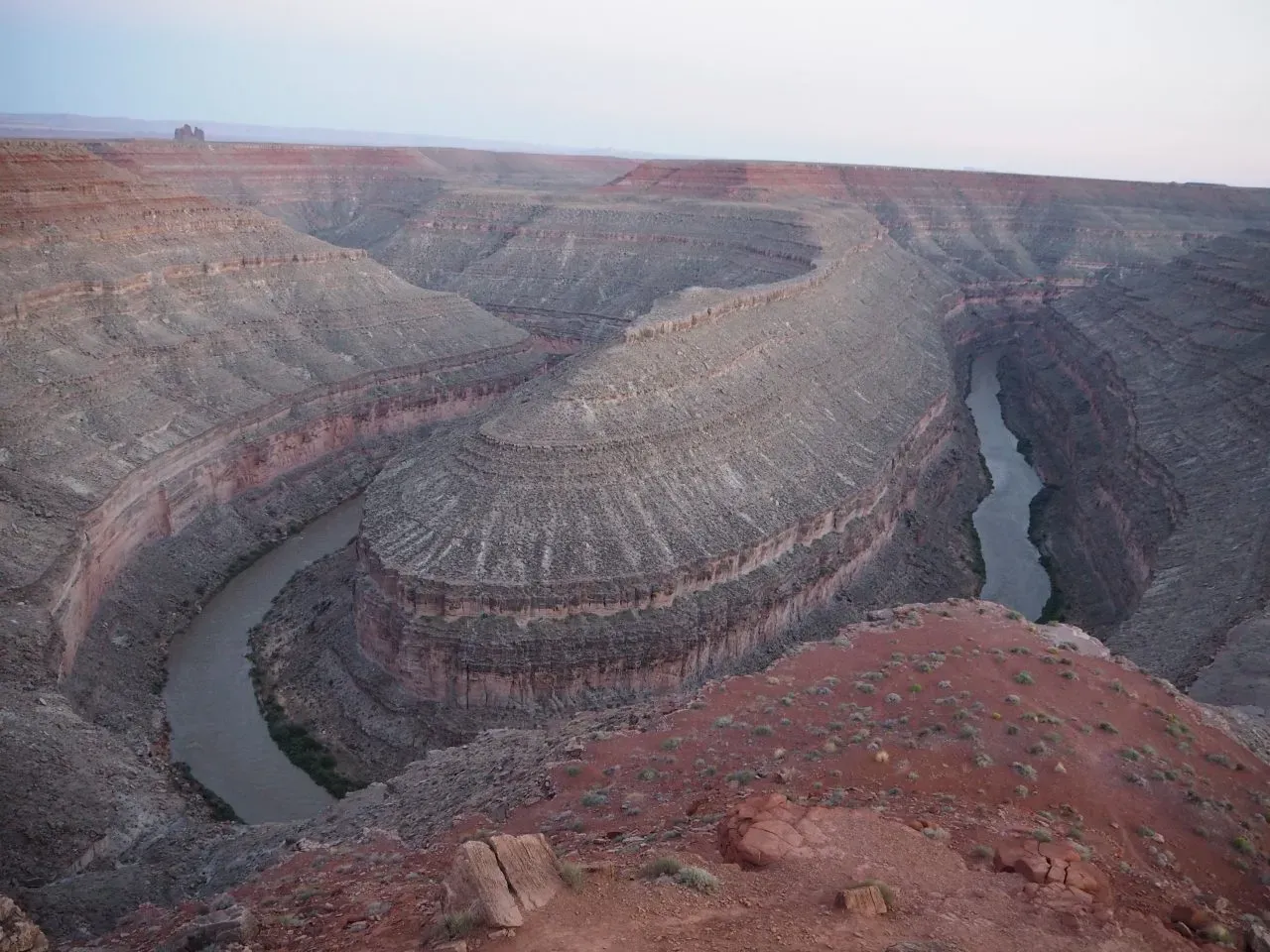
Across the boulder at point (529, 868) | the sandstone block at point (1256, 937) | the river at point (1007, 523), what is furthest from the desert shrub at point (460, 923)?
the river at point (1007, 523)

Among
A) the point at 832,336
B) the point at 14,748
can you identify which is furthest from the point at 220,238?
the point at 14,748

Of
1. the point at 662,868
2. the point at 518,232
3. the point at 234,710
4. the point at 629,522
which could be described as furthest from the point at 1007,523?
the point at 518,232

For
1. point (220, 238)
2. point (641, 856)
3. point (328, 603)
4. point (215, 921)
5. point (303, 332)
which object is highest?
point (220, 238)

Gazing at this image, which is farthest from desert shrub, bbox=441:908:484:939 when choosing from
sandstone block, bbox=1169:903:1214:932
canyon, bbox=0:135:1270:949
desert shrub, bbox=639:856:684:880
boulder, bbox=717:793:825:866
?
sandstone block, bbox=1169:903:1214:932

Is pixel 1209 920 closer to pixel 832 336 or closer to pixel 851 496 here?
pixel 851 496

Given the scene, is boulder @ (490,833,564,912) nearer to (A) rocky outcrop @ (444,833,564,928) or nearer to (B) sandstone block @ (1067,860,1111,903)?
(A) rocky outcrop @ (444,833,564,928)

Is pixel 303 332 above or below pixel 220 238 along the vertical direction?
below
